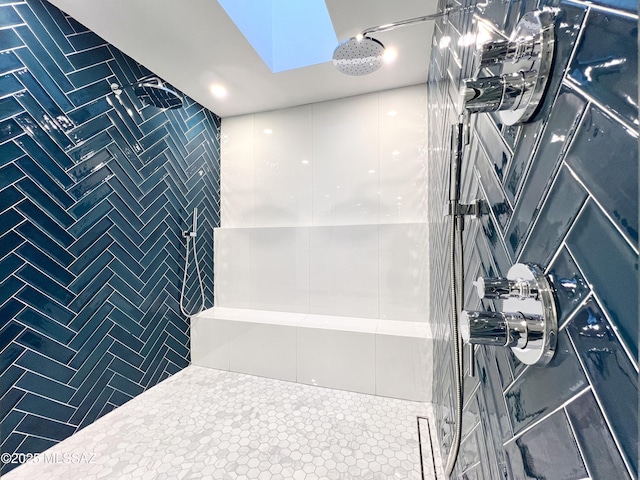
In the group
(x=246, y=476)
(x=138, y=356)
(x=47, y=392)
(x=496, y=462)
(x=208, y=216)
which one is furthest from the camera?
(x=208, y=216)

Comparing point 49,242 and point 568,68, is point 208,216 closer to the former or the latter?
point 49,242

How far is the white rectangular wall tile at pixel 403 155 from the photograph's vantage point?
219 cm

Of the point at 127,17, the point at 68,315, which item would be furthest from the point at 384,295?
the point at 127,17

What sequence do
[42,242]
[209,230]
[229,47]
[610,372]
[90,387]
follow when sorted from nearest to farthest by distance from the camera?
[610,372]
[42,242]
[90,387]
[229,47]
[209,230]

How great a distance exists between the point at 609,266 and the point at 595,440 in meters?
0.22

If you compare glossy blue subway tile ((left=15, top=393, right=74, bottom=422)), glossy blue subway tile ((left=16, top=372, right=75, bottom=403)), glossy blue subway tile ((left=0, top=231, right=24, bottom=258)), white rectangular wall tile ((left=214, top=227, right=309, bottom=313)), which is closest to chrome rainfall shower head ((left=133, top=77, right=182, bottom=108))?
glossy blue subway tile ((left=0, top=231, right=24, bottom=258))

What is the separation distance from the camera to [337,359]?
79.3 inches

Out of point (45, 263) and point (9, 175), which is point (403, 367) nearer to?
point (45, 263)

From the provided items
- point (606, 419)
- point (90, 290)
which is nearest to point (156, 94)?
point (90, 290)

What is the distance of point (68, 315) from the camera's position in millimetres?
1497

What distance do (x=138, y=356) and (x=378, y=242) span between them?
6.72 feet

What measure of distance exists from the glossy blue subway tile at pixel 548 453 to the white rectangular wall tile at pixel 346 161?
187 centimetres

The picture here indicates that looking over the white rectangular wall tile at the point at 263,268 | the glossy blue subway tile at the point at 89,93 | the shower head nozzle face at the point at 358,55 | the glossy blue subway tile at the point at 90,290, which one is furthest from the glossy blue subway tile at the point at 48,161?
the shower head nozzle face at the point at 358,55

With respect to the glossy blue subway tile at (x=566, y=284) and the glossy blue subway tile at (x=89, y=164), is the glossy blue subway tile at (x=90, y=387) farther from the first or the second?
the glossy blue subway tile at (x=566, y=284)
